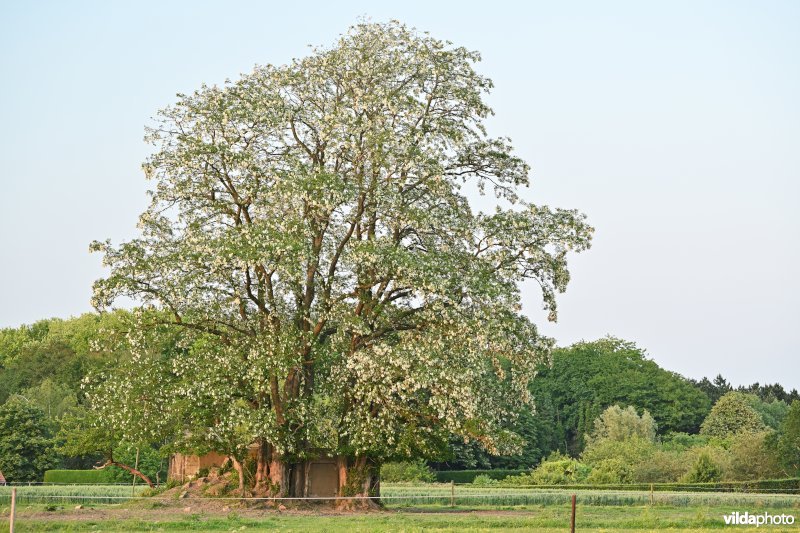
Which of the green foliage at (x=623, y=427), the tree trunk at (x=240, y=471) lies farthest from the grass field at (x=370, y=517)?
the green foliage at (x=623, y=427)

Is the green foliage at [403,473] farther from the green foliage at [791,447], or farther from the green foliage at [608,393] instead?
the green foliage at [608,393]

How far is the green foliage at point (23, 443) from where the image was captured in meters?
69.9

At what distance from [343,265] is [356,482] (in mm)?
8263

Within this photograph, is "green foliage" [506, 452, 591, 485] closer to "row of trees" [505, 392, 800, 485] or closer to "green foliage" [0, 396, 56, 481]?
"row of trees" [505, 392, 800, 485]

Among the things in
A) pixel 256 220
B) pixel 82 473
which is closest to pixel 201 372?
pixel 256 220

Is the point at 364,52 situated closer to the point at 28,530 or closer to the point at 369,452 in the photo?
the point at 369,452

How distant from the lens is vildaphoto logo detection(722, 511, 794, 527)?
1174 inches

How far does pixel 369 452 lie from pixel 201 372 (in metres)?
6.89

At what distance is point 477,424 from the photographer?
112 ft

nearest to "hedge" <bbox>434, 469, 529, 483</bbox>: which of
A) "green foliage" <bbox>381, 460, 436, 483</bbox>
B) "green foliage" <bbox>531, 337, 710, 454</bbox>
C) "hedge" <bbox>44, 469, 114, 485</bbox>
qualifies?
"green foliage" <bbox>381, 460, 436, 483</bbox>

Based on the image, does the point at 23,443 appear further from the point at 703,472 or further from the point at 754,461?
the point at 754,461

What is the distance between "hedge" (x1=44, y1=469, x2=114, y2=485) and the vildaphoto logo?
50042 mm

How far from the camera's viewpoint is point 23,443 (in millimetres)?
70875

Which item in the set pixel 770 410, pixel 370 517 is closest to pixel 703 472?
pixel 370 517
